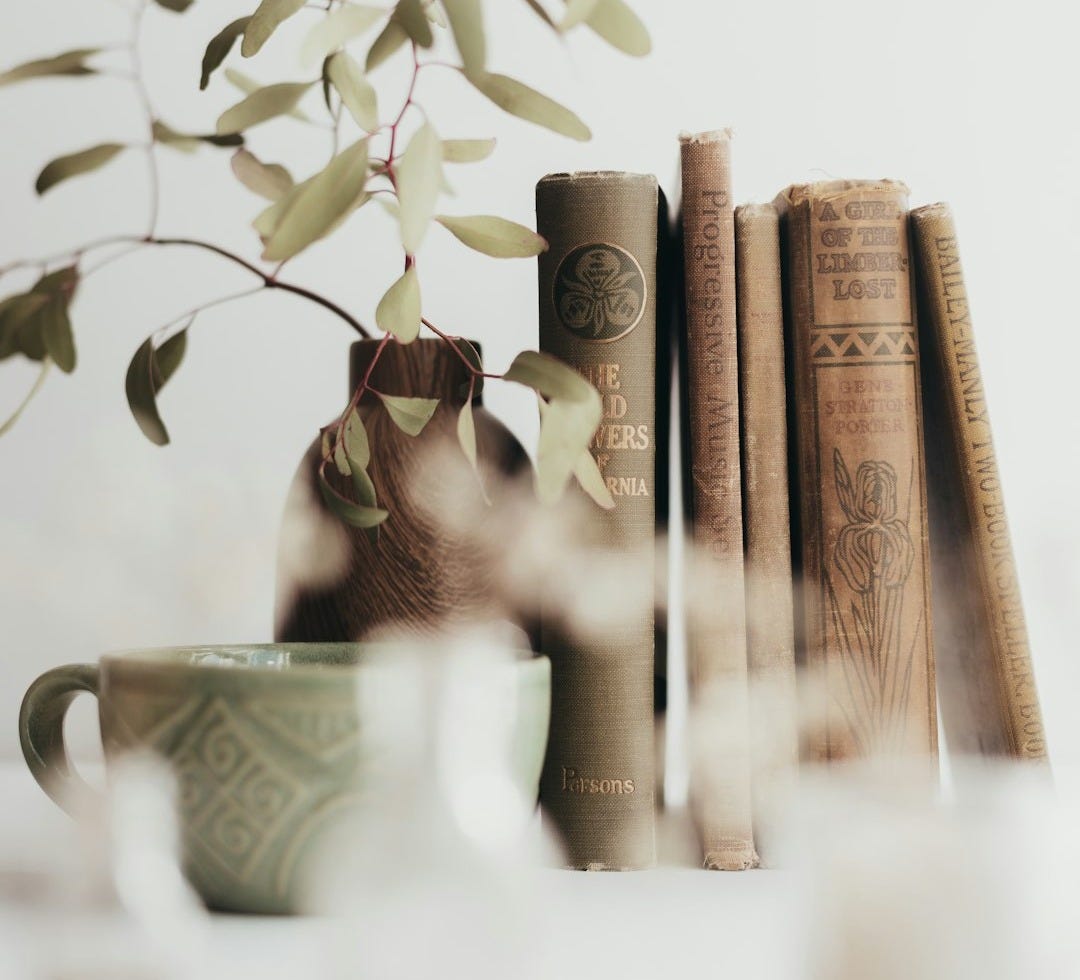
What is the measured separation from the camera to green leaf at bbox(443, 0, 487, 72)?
0.38m

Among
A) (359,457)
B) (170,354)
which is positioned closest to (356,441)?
(359,457)

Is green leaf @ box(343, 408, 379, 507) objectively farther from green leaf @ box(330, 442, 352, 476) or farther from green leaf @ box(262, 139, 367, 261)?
green leaf @ box(262, 139, 367, 261)

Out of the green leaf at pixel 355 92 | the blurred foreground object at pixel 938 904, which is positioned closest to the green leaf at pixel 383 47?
the green leaf at pixel 355 92

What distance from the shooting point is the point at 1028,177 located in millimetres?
837

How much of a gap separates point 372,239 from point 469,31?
19.0 inches

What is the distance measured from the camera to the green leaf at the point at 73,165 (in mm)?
528

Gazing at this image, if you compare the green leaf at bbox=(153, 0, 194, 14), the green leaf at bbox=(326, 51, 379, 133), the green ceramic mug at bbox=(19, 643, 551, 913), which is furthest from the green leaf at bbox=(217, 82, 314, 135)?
the green ceramic mug at bbox=(19, 643, 551, 913)

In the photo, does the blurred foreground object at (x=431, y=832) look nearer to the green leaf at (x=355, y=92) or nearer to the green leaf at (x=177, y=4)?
the green leaf at (x=355, y=92)

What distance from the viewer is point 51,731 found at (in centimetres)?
50

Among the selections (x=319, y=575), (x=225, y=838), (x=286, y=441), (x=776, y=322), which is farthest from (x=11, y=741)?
(x=776, y=322)

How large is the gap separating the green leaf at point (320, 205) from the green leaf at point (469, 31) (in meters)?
Result: 0.05

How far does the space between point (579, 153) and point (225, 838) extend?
1.92 feet

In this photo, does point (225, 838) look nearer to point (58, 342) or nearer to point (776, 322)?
point (58, 342)

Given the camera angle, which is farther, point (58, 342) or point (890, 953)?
point (58, 342)
